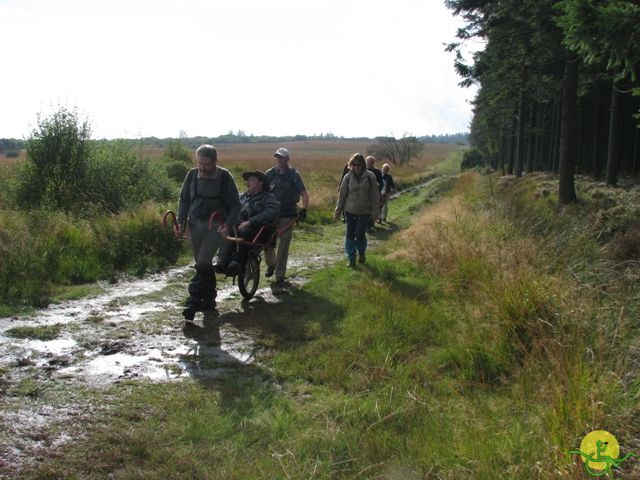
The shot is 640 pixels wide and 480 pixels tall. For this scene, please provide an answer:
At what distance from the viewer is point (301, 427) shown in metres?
3.84

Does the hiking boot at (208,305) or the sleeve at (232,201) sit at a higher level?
the sleeve at (232,201)

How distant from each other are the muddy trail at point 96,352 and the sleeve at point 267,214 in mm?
1145

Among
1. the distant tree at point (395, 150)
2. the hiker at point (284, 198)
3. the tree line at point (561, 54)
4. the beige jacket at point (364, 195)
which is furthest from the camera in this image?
the distant tree at point (395, 150)

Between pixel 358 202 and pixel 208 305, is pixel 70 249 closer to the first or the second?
pixel 208 305

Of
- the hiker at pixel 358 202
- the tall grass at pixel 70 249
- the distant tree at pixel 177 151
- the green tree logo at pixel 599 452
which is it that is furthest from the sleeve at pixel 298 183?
the distant tree at pixel 177 151

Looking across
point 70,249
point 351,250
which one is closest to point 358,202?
point 351,250

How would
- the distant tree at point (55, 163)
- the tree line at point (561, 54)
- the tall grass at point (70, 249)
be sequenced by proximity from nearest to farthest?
1. the tree line at point (561, 54)
2. the tall grass at point (70, 249)
3. the distant tree at point (55, 163)

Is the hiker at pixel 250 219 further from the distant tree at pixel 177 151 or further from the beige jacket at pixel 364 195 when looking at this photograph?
the distant tree at pixel 177 151

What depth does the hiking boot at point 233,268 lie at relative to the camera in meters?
7.02

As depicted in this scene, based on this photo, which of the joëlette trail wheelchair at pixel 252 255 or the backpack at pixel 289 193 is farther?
the backpack at pixel 289 193

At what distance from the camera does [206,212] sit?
21.6 ft

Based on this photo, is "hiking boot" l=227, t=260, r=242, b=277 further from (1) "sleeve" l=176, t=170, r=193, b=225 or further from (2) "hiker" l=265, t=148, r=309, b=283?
(2) "hiker" l=265, t=148, r=309, b=283

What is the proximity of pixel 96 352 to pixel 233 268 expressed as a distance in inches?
85.8

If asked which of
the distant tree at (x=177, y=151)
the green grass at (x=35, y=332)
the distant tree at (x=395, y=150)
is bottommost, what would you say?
the green grass at (x=35, y=332)
